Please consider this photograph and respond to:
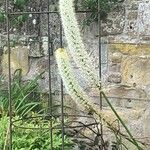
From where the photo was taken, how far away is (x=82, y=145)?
3.15m

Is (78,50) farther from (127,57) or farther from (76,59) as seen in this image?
(127,57)

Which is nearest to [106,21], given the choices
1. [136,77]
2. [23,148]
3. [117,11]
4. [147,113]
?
[117,11]

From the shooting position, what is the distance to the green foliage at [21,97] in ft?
11.1

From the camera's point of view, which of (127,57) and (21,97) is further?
(21,97)

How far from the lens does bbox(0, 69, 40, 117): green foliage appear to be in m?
3.39

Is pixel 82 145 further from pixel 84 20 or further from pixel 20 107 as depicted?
pixel 84 20

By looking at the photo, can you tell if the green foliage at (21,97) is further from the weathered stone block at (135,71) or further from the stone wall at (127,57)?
the weathered stone block at (135,71)

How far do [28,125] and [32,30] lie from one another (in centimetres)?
77

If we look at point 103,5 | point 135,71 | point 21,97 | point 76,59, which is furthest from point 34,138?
point 76,59

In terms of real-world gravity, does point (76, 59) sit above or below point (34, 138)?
above

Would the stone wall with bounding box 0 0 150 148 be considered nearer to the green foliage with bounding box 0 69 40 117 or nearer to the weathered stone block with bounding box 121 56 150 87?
the weathered stone block with bounding box 121 56 150 87

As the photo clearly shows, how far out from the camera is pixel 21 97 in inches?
137

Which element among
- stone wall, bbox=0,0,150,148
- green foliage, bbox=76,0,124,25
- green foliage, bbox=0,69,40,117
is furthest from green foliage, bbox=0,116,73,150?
green foliage, bbox=76,0,124,25

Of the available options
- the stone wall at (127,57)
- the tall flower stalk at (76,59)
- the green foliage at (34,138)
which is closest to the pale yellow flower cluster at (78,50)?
the tall flower stalk at (76,59)
